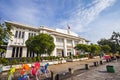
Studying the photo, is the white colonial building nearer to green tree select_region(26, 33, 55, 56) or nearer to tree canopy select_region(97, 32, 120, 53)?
green tree select_region(26, 33, 55, 56)

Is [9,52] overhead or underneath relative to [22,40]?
underneath

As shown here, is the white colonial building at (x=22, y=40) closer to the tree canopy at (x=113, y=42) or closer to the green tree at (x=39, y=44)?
the green tree at (x=39, y=44)

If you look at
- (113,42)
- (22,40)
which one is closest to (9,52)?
(22,40)

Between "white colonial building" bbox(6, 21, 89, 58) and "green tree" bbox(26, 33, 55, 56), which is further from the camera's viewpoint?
"white colonial building" bbox(6, 21, 89, 58)

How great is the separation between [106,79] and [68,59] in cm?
1916

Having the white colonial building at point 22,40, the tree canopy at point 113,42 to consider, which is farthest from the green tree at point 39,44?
the tree canopy at point 113,42

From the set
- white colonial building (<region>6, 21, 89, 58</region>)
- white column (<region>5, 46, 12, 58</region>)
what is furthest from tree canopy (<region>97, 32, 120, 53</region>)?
white column (<region>5, 46, 12, 58</region>)

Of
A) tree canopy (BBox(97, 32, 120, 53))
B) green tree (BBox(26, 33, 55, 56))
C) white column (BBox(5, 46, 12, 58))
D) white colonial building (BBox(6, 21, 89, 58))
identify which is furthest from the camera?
tree canopy (BBox(97, 32, 120, 53))

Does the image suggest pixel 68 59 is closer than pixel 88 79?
No

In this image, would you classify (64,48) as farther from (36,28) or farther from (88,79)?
(88,79)

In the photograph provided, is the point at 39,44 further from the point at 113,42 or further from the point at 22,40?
the point at 113,42

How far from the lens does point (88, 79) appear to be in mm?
8234

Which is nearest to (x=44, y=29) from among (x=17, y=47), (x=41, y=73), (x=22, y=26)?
(x=22, y=26)

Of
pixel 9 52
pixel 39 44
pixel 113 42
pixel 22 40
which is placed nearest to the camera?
pixel 39 44
